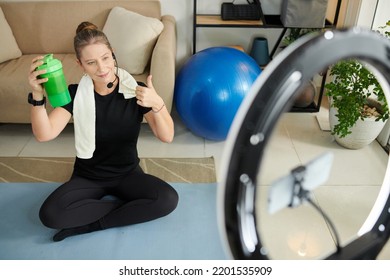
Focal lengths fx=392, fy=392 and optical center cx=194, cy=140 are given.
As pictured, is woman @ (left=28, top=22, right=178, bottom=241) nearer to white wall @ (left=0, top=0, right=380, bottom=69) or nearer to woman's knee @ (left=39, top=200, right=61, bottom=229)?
woman's knee @ (left=39, top=200, right=61, bottom=229)

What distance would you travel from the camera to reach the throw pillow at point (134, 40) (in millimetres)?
2262

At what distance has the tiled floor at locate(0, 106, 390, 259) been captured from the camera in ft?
5.34

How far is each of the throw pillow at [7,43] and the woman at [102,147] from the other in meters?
1.09

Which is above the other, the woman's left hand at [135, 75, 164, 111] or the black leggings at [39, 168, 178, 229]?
the woman's left hand at [135, 75, 164, 111]

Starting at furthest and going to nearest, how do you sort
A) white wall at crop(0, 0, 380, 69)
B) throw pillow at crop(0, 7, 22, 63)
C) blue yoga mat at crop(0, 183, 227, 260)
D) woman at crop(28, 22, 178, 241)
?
1. white wall at crop(0, 0, 380, 69)
2. throw pillow at crop(0, 7, 22, 63)
3. blue yoga mat at crop(0, 183, 227, 260)
4. woman at crop(28, 22, 178, 241)

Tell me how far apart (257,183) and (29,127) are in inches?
93.3

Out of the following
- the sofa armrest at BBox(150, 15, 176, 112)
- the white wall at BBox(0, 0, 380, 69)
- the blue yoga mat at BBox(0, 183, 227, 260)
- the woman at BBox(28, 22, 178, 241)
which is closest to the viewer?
the woman at BBox(28, 22, 178, 241)

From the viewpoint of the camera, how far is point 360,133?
215 centimetres

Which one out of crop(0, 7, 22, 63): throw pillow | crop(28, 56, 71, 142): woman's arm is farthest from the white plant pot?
crop(0, 7, 22, 63): throw pillow

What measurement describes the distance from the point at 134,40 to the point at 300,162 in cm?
116

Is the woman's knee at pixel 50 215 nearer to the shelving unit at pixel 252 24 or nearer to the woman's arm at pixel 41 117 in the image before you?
the woman's arm at pixel 41 117

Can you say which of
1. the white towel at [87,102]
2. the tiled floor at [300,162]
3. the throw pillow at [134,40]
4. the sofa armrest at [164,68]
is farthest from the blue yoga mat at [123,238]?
the throw pillow at [134,40]

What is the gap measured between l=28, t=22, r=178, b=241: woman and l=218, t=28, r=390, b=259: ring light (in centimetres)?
88

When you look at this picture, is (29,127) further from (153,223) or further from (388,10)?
(388,10)
